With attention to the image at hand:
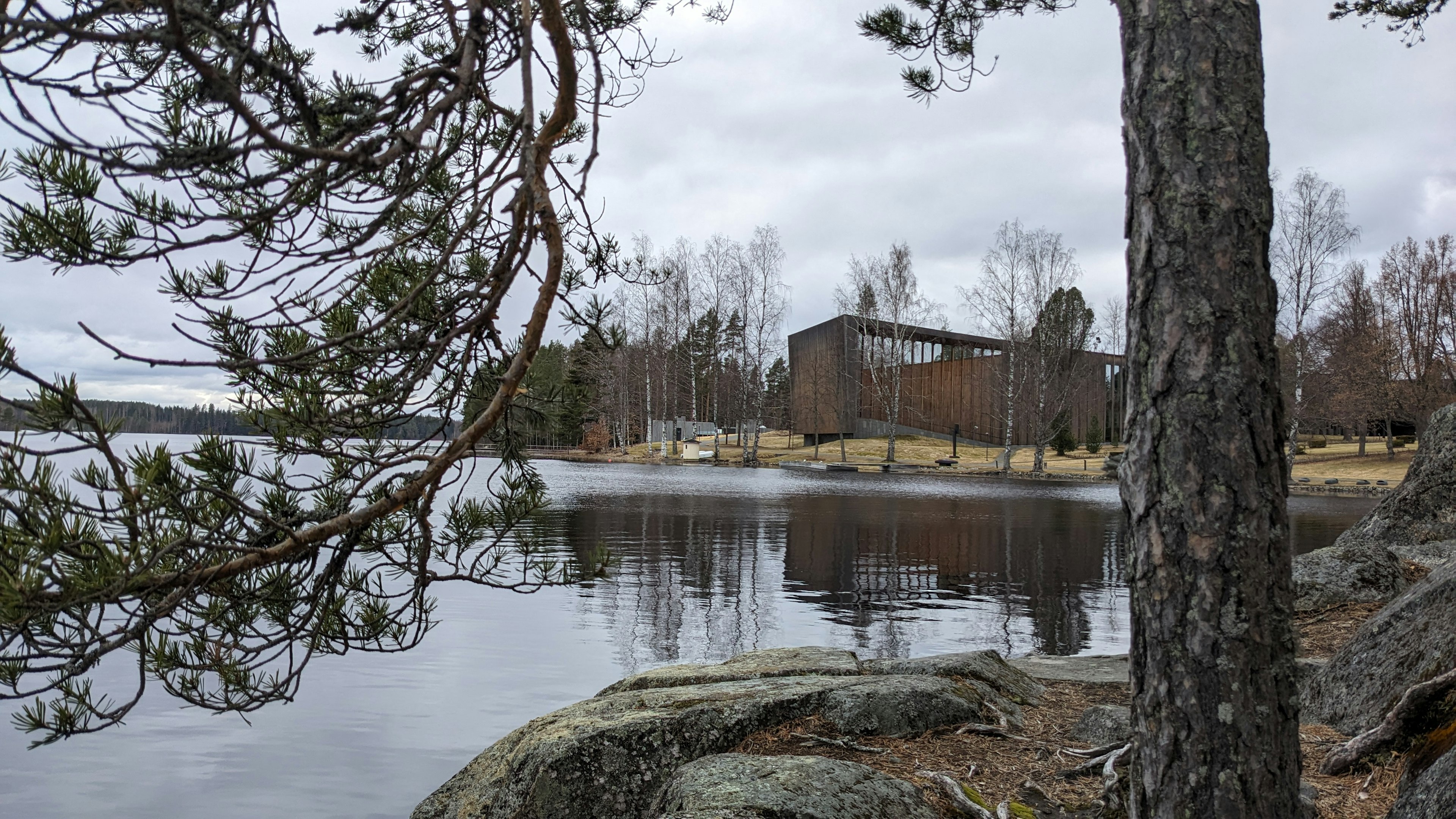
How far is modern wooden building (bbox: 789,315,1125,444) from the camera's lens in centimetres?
→ 4897

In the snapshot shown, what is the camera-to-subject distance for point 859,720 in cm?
423

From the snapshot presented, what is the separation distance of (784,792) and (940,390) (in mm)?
50370

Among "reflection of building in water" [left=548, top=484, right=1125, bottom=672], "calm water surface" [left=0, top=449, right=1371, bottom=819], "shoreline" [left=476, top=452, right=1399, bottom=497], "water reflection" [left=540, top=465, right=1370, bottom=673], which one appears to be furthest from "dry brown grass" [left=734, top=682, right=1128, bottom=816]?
"shoreline" [left=476, top=452, right=1399, bottom=497]

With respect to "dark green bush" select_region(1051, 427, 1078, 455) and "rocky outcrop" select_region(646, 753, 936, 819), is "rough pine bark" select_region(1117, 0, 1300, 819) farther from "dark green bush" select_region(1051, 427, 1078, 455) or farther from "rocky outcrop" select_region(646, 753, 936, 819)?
"dark green bush" select_region(1051, 427, 1078, 455)

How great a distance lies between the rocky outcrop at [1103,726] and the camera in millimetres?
4113

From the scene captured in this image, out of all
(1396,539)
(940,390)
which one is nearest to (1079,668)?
(1396,539)

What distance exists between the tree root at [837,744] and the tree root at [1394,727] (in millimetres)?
1850

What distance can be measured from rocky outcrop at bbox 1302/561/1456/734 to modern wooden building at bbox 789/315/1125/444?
42.6m

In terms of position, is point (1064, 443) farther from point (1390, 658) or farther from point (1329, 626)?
point (1390, 658)

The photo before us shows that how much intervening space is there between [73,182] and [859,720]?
3.76m

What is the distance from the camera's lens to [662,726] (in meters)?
3.91

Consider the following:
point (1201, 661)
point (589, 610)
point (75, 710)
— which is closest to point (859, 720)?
point (1201, 661)

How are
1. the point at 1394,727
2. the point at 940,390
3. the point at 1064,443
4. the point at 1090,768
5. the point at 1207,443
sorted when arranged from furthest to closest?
the point at 940,390
the point at 1064,443
the point at 1090,768
the point at 1394,727
the point at 1207,443

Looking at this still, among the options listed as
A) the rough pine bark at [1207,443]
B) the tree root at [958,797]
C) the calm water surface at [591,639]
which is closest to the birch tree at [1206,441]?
the rough pine bark at [1207,443]
